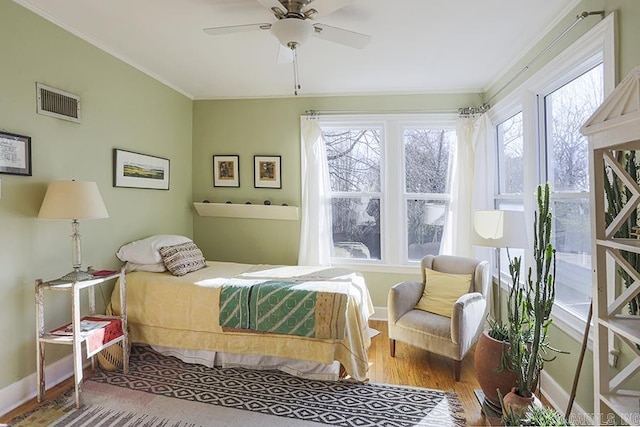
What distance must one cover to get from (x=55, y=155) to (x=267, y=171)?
2098mm

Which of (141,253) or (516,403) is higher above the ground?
(141,253)

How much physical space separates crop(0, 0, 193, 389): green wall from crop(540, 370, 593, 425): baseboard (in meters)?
3.52

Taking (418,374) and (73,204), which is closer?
(73,204)

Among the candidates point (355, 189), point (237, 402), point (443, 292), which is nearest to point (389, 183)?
point (355, 189)

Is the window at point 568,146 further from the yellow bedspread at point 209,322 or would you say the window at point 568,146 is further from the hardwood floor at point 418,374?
the yellow bedspread at point 209,322

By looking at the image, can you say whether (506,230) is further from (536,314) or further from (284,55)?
(284,55)

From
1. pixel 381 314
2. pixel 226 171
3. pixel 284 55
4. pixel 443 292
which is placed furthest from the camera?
pixel 226 171

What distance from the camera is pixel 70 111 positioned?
2602 millimetres

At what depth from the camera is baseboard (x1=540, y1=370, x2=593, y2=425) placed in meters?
1.93

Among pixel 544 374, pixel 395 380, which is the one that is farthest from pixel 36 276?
pixel 544 374

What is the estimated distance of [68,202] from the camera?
7.31ft

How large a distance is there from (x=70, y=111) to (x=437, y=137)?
A: 3585 mm

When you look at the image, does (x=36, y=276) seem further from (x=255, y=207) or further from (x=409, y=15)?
(x=409, y=15)

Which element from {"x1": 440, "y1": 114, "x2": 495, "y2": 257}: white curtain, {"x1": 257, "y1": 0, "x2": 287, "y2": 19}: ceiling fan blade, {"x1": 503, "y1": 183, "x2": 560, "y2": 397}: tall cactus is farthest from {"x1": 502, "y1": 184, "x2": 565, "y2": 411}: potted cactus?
{"x1": 440, "y1": 114, "x2": 495, "y2": 257}: white curtain
